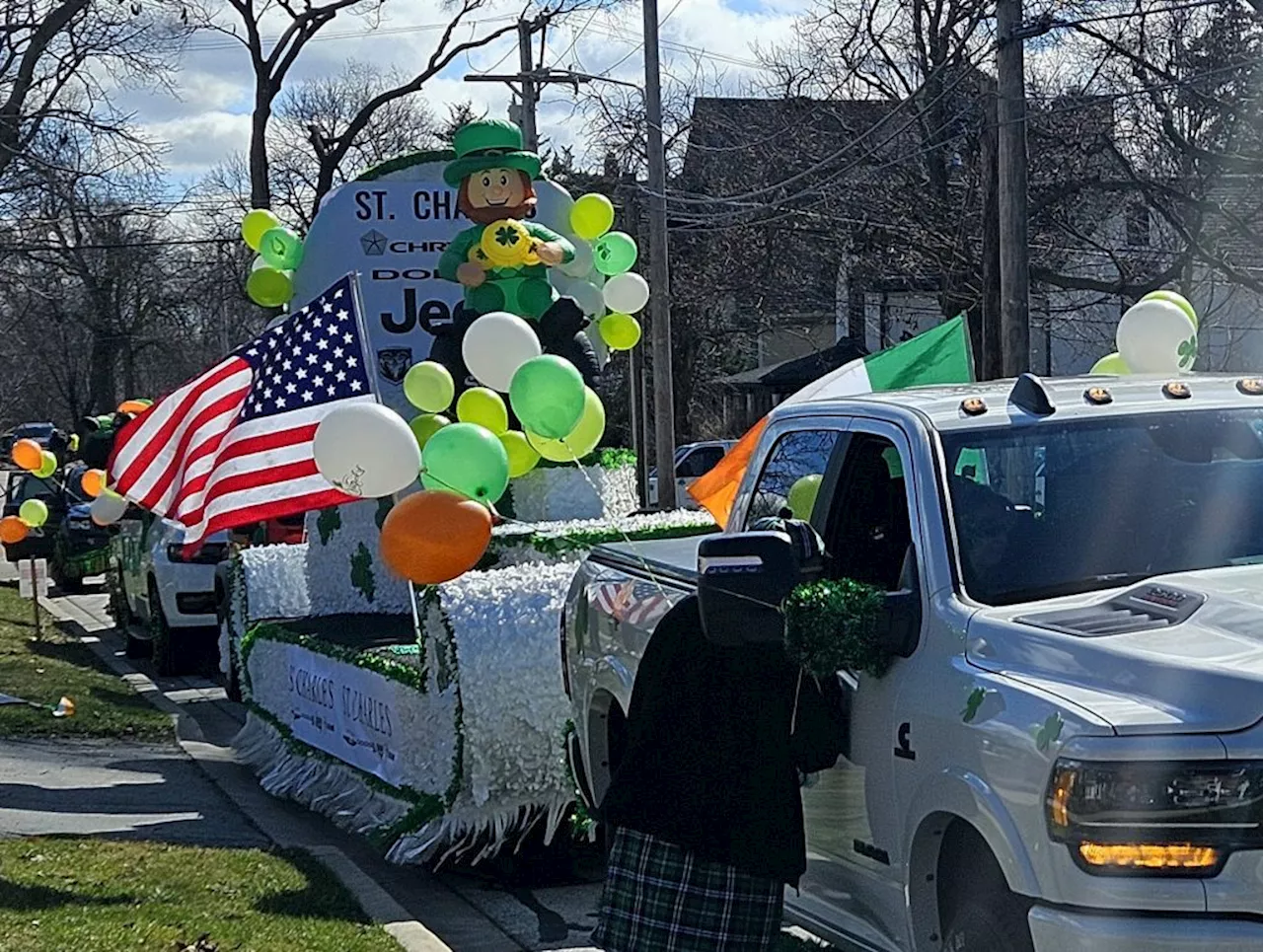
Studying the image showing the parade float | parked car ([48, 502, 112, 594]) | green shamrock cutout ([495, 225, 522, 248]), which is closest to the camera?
the parade float

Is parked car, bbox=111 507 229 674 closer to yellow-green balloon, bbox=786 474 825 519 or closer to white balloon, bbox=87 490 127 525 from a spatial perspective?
white balloon, bbox=87 490 127 525

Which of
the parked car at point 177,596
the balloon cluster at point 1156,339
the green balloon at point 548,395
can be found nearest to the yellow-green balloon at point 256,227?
the parked car at point 177,596

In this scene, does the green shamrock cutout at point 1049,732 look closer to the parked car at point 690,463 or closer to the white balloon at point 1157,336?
the white balloon at point 1157,336

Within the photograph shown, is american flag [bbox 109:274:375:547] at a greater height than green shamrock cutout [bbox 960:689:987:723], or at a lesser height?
greater

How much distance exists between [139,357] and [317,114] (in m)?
28.7

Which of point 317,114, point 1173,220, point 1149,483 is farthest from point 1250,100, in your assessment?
point 317,114

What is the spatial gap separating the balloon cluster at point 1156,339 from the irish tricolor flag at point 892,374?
2.62ft

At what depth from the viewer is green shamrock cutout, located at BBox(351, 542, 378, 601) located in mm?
12695

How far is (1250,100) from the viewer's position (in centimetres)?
1916

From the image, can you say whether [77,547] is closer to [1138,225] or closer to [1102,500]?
[1138,225]

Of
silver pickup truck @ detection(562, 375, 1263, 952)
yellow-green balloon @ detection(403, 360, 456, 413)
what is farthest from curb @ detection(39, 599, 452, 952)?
yellow-green balloon @ detection(403, 360, 456, 413)

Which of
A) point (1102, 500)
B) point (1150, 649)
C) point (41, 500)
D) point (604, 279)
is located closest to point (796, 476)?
point (1102, 500)

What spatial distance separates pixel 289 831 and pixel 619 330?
5.20 meters

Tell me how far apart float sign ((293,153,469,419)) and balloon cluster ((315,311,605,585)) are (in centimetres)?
294
